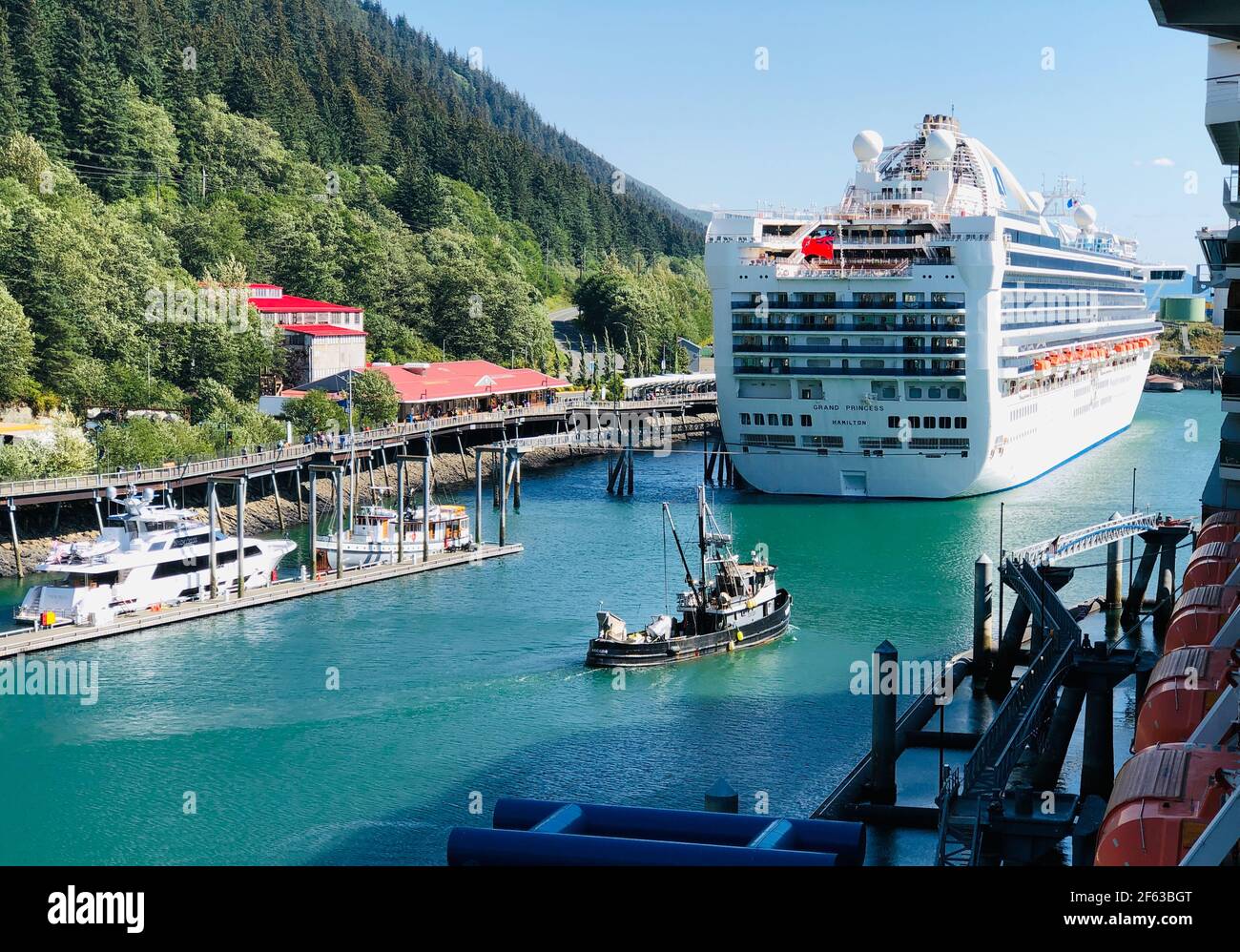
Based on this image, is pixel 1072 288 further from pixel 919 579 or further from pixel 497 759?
pixel 497 759

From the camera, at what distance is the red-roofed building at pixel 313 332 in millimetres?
70438

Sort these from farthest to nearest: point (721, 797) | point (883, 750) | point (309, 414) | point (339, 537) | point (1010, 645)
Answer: point (309, 414), point (339, 537), point (1010, 645), point (883, 750), point (721, 797)

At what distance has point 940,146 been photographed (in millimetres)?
63312

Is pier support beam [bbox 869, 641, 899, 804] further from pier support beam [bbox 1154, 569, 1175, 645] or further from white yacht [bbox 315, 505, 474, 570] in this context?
white yacht [bbox 315, 505, 474, 570]

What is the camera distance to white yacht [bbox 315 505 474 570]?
43.3m

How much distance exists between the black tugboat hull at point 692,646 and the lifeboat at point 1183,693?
15.1 meters

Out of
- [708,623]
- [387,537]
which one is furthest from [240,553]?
[708,623]

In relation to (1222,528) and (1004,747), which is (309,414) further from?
(1004,747)

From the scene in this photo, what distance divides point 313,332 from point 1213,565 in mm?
53312

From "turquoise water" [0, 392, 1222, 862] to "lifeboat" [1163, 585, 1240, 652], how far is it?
6.13m

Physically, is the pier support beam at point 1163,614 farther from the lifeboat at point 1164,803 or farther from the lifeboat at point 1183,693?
the lifeboat at point 1164,803

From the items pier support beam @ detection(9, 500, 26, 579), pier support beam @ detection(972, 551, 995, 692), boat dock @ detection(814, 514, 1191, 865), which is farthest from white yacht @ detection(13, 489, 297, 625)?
pier support beam @ detection(972, 551, 995, 692)
